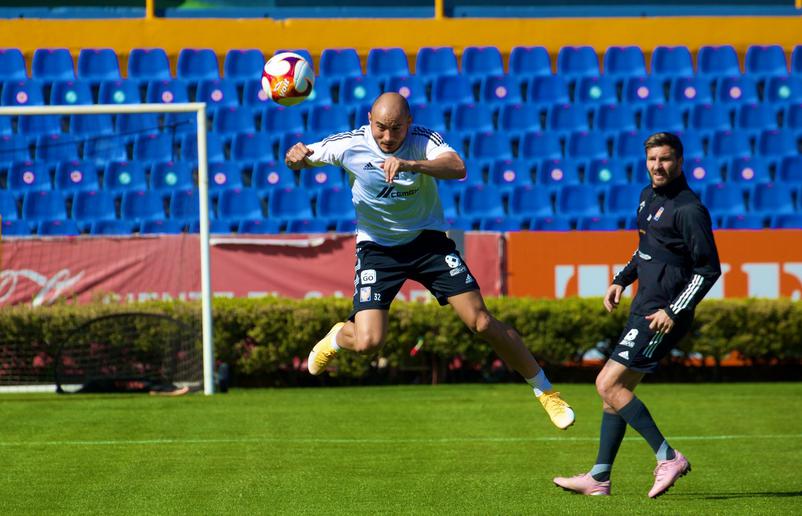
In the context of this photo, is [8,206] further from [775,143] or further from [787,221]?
[775,143]

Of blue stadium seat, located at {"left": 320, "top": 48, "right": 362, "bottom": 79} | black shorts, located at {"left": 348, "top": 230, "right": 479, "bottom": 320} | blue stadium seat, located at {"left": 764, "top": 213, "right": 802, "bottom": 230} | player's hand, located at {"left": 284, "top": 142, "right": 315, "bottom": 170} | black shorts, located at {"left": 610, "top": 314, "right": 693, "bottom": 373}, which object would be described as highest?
blue stadium seat, located at {"left": 320, "top": 48, "right": 362, "bottom": 79}

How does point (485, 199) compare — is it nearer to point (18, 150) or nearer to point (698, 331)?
point (698, 331)

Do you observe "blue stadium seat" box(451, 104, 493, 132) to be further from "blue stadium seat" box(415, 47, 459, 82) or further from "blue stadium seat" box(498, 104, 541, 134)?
"blue stadium seat" box(415, 47, 459, 82)

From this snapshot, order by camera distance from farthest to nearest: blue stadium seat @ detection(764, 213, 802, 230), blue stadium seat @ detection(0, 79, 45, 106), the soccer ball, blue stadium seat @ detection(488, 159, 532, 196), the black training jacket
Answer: blue stadium seat @ detection(0, 79, 45, 106) → blue stadium seat @ detection(488, 159, 532, 196) → blue stadium seat @ detection(764, 213, 802, 230) → the soccer ball → the black training jacket

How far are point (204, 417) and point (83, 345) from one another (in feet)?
8.79

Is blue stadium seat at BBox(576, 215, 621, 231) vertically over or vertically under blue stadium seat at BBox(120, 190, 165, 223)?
under

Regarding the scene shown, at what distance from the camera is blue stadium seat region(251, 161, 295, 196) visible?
17.1 m

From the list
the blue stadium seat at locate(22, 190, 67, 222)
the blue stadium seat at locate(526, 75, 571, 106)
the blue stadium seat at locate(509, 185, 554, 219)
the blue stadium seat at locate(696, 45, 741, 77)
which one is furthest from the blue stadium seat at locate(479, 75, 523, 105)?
the blue stadium seat at locate(22, 190, 67, 222)

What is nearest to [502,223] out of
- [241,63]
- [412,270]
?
[241,63]

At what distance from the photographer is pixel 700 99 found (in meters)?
18.3

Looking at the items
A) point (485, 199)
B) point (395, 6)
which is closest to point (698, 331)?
point (485, 199)

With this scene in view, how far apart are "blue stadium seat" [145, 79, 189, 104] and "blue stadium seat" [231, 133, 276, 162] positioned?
1119 mm

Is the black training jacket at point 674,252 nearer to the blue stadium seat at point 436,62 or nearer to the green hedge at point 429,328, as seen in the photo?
the green hedge at point 429,328

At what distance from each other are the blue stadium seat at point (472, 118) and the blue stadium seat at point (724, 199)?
11.0 ft
